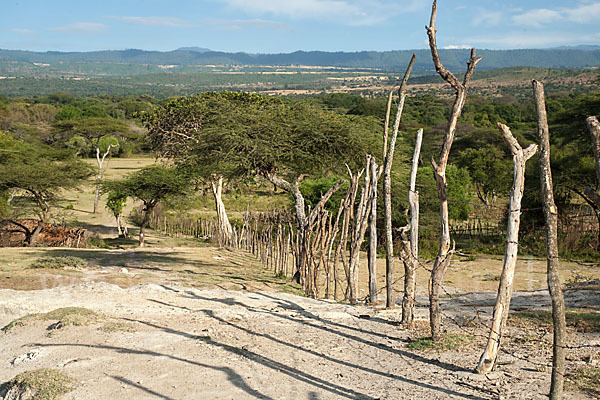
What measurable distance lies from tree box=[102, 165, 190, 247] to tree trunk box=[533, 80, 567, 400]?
12.9 metres

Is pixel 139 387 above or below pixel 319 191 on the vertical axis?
above

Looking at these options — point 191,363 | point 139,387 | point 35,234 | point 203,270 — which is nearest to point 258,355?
point 191,363

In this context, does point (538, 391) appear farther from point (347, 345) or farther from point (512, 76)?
point (512, 76)

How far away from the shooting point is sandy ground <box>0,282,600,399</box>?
13.9 feet

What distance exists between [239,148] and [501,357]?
23.6 feet

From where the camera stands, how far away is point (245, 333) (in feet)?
18.8

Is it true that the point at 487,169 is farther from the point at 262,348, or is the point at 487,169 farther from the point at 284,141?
the point at 262,348

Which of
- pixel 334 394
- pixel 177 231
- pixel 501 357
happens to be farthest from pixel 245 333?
pixel 177 231

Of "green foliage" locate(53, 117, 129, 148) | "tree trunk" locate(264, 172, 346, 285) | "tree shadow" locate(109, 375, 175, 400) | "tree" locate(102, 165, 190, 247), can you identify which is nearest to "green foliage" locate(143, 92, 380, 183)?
"tree trunk" locate(264, 172, 346, 285)

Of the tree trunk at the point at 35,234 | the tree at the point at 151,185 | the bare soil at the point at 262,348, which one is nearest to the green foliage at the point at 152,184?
the tree at the point at 151,185

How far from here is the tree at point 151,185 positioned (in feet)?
51.6

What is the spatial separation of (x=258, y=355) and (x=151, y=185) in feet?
38.6

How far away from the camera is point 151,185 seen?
16.0 m

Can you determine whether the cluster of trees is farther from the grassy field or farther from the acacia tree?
the grassy field
